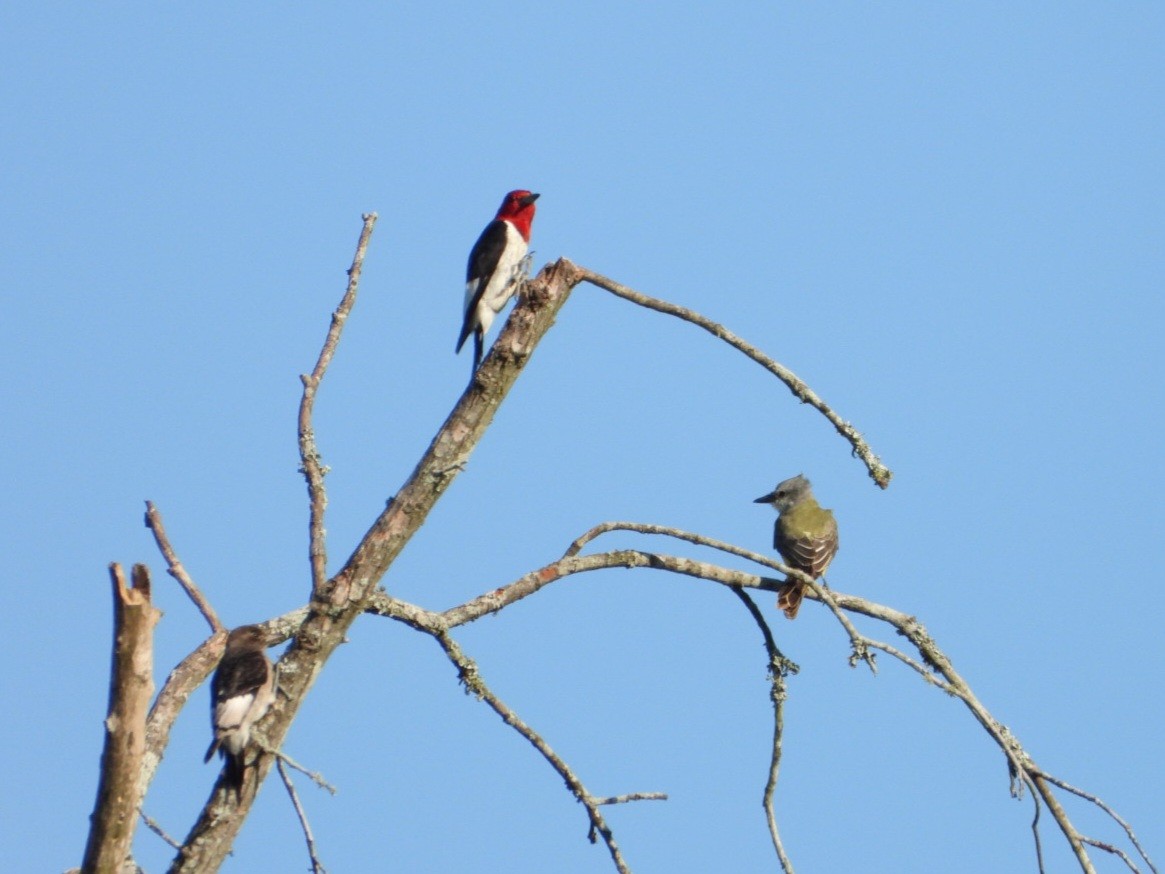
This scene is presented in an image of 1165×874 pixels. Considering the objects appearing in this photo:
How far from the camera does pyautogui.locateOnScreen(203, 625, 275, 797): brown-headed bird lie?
445cm

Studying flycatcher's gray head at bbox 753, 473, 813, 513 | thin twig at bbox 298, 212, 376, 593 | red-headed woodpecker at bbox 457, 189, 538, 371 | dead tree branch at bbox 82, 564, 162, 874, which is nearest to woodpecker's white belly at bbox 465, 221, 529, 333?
red-headed woodpecker at bbox 457, 189, 538, 371

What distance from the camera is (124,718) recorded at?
357cm

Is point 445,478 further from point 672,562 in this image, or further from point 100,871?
point 100,871

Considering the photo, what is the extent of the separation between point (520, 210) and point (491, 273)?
3.17 ft

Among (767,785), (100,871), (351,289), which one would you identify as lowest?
(100,871)

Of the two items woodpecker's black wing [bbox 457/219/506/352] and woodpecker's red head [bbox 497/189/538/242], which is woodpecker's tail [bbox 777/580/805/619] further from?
woodpecker's red head [bbox 497/189/538/242]

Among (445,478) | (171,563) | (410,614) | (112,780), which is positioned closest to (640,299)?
(445,478)

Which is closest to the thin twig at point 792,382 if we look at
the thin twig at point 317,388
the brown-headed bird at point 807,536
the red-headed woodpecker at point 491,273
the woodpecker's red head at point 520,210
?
the thin twig at point 317,388

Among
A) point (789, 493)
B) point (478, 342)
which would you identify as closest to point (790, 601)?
point (789, 493)

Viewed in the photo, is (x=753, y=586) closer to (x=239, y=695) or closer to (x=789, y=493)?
(x=239, y=695)

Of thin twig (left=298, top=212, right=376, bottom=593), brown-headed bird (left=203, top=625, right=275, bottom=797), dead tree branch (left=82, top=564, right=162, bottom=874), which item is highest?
thin twig (left=298, top=212, right=376, bottom=593)

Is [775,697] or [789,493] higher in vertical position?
[789,493]

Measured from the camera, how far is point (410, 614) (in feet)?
15.4

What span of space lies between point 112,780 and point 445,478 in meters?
1.51
